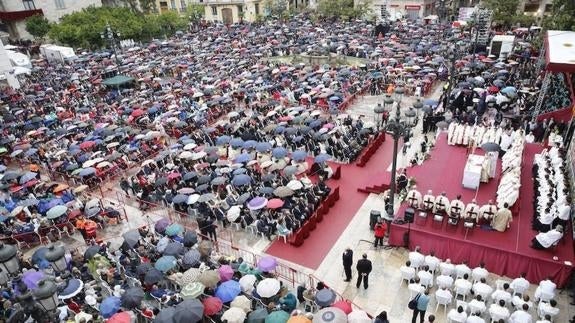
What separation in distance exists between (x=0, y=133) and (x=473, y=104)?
97.3ft

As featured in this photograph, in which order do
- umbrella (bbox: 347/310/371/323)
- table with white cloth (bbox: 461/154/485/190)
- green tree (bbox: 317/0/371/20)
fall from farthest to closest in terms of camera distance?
green tree (bbox: 317/0/371/20)
table with white cloth (bbox: 461/154/485/190)
umbrella (bbox: 347/310/371/323)

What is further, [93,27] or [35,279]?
[93,27]

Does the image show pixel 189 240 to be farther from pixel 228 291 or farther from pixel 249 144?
pixel 249 144

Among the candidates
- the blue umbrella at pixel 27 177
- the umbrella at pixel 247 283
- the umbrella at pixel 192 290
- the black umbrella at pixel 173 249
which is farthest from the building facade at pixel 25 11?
the umbrella at pixel 247 283

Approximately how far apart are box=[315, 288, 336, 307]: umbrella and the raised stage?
441cm

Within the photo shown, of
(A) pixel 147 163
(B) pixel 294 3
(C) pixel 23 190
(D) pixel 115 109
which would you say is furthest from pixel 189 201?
(B) pixel 294 3

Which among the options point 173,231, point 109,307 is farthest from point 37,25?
point 109,307

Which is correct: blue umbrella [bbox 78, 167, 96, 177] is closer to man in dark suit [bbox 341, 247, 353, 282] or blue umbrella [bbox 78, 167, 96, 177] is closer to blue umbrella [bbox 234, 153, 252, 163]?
blue umbrella [bbox 234, 153, 252, 163]

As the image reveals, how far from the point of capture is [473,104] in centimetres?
2556

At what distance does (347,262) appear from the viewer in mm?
13180

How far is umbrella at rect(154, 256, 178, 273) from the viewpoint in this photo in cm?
1276

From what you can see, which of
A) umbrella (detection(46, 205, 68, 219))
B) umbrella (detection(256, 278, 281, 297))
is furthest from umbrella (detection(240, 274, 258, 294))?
umbrella (detection(46, 205, 68, 219))

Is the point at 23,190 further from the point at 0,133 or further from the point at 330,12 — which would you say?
the point at 330,12

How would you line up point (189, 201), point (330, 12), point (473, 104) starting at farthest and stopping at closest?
point (330, 12), point (473, 104), point (189, 201)
